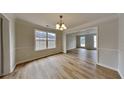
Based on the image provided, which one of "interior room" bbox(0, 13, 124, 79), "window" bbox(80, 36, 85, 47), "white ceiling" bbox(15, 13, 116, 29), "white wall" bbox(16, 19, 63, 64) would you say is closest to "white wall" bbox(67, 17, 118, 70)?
"interior room" bbox(0, 13, 124, 79)

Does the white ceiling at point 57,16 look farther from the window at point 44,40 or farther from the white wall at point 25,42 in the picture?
the window at point 44,40

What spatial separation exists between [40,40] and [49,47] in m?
1.24

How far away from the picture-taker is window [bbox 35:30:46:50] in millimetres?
6470

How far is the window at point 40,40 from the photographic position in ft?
21.2

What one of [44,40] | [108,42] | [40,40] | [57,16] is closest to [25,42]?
[40,40]

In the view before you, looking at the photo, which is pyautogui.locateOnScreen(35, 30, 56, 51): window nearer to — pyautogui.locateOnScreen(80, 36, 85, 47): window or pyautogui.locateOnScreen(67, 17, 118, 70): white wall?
pyautogui.locateOnScreen(67, 17, 118, 70): white wall

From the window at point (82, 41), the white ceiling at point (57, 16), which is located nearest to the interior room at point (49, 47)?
the white ceiling at point (57, 16)

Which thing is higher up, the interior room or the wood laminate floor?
the interior room

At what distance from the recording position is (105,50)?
453cm
